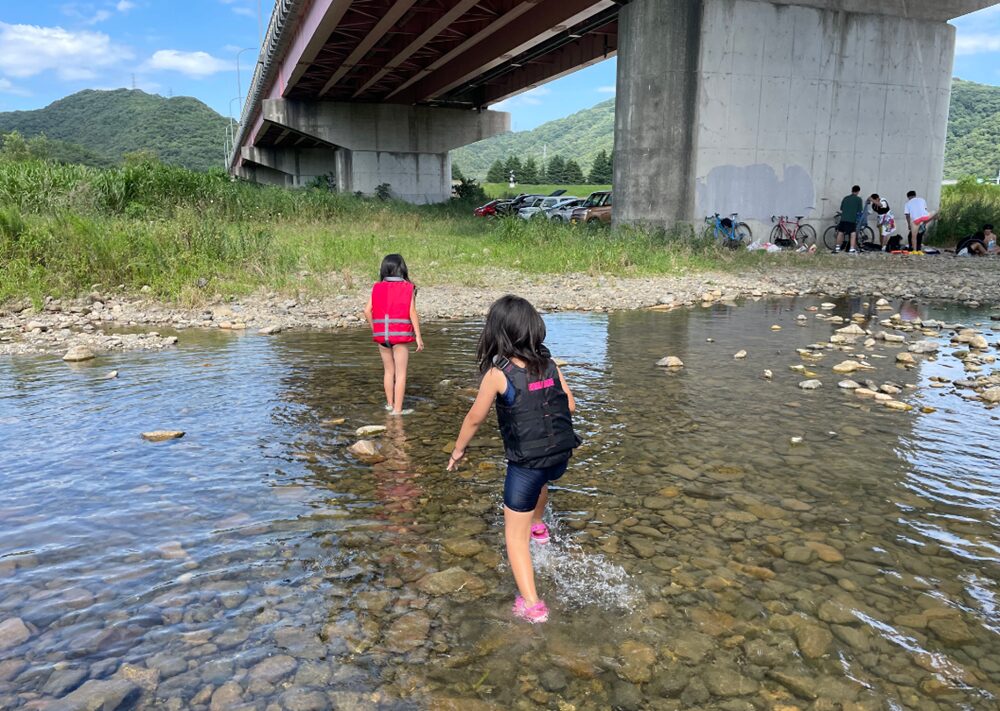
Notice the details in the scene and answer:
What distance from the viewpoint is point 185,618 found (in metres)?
2.99

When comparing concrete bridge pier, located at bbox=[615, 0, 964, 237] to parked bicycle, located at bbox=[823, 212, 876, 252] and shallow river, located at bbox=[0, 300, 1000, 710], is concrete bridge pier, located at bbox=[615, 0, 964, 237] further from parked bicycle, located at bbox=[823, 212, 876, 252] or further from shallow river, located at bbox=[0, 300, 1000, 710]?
shallow river, located at bbox=[0, 300, 1000, 710]

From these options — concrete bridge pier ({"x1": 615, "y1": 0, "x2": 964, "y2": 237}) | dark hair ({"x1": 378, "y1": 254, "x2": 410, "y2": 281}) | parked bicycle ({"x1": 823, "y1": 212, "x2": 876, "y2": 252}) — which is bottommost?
dark hair ({"x1": 378, "y1": 254, "x2": 410, "y2": 281})

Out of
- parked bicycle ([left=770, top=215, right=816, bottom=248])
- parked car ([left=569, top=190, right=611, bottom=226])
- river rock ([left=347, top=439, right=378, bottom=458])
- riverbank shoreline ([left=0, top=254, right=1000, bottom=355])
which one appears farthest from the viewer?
parked car ([left=569, top=190, right=611, bottom=226])

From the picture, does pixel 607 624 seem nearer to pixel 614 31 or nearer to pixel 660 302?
pixel 660 302

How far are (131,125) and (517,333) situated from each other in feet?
453

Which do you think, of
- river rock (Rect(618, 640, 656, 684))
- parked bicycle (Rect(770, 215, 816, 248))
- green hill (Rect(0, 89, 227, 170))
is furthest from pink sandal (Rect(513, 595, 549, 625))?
green hill (Rect(0, 89, 227, 170))

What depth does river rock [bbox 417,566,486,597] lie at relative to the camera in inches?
127

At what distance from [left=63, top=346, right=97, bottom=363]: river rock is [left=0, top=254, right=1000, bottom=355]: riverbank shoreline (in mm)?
289

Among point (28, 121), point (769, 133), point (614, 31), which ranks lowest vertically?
point (769, 133)

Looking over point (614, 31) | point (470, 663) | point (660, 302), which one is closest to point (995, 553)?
point (470, 663)

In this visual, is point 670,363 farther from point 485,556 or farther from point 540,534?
point 485,556

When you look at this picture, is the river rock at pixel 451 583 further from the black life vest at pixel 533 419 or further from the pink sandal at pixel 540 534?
the black life vest at pixel 533 419

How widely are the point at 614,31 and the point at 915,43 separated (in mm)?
10848

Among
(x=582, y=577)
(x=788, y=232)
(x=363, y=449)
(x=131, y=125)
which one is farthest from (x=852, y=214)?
(x=131, y=125)
